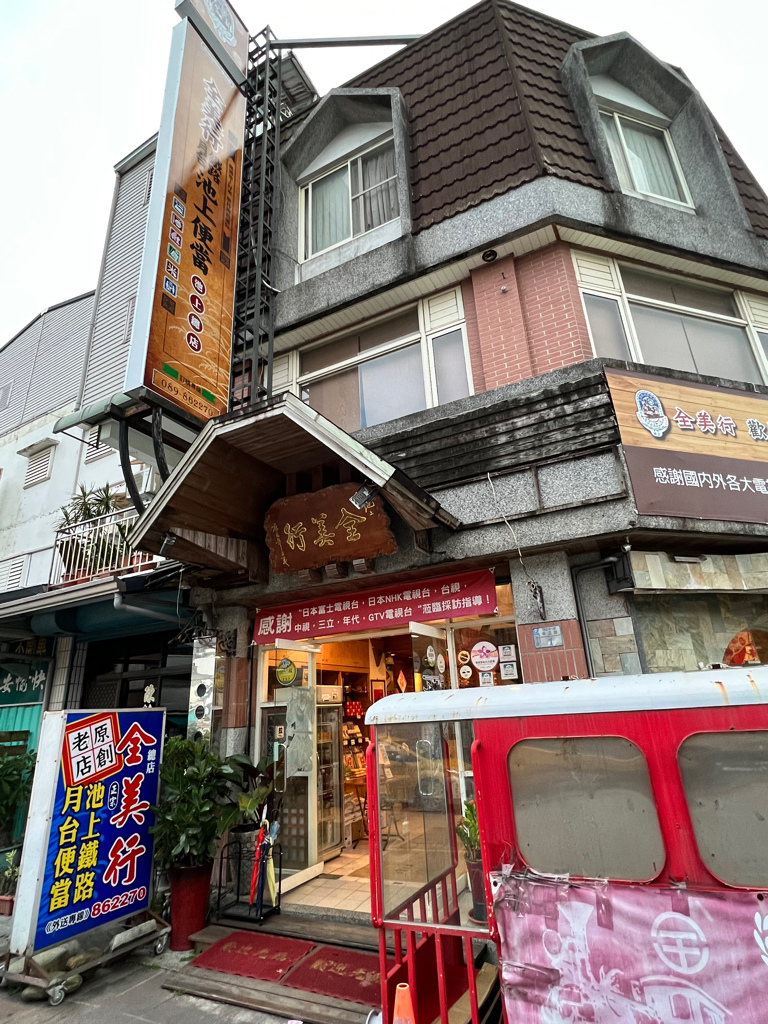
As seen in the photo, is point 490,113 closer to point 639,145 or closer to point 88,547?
point 639,145

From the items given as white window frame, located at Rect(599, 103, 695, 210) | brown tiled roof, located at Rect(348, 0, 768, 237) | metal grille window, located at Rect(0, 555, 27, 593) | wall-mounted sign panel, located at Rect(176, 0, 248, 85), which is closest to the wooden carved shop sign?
brown tiled roof, located at Rect(348, 0, 768, 237)

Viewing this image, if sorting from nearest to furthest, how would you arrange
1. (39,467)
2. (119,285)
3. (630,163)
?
(630,163) < (119,285) < (39,467)

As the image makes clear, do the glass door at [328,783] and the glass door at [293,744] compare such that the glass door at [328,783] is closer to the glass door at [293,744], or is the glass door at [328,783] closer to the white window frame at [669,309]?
the glass door at [293,744]

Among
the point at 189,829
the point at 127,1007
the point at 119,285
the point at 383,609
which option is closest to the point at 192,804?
the point at 189,829

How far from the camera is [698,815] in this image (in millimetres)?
3209

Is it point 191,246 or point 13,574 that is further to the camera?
point 13,574

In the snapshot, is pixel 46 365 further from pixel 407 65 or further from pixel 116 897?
pixel 116 897

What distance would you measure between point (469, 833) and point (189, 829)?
3246 millimetres

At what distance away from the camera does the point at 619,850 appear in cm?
A: 335

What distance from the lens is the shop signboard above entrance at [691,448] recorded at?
19.9 feet

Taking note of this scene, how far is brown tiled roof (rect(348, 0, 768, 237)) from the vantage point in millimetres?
8242

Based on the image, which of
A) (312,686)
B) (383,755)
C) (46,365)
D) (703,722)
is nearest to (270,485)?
(312,686)

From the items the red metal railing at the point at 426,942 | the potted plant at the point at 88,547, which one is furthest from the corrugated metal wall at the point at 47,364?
the red metal railing at the point at 426,942

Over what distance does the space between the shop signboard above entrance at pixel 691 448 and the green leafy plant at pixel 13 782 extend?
32.8 feet
